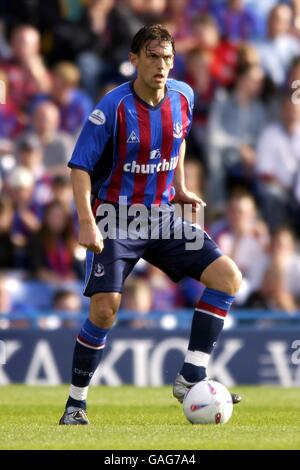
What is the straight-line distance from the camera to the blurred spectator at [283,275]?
13.0 metres

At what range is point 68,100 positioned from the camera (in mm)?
14547

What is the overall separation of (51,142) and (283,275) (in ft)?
10.4

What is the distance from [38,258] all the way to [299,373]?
3116mm

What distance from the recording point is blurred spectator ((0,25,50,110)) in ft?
48.4

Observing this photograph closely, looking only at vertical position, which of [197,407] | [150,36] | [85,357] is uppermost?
[150,36]

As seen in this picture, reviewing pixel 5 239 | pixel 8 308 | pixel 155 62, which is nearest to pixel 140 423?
pixel 155 62

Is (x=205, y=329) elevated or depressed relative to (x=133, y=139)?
depressed

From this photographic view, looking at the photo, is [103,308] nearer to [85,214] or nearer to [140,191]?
[85,214]

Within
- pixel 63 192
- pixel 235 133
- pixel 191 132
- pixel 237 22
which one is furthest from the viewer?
pixel 237 22

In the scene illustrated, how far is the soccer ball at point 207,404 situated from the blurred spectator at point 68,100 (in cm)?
763

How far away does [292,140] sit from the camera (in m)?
14.3

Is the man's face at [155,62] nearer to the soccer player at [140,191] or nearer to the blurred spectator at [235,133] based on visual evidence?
the soccer player at [140,191]

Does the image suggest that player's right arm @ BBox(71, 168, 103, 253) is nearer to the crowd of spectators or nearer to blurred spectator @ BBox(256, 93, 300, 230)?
the crowd of spectators

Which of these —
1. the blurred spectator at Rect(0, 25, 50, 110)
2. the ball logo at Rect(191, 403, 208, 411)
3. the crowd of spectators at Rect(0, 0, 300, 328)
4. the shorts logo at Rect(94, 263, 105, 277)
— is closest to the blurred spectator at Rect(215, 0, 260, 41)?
the crowd of spectators at Rect(0, 0, 300, 328)
